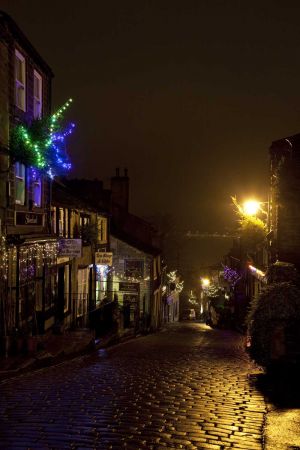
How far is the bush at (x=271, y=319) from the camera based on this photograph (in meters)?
11.8

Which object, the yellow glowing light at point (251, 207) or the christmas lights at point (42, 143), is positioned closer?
the christmas lights at point (42, 143)

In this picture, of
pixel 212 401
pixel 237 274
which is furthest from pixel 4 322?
pixel 237 274

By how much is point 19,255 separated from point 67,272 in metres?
6.94

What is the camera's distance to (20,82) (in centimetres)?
1636

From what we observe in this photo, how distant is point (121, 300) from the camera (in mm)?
34875

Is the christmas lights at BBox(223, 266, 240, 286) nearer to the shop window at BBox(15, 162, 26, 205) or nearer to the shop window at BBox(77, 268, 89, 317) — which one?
the shop window at BBox(77, 268, 89, 317)

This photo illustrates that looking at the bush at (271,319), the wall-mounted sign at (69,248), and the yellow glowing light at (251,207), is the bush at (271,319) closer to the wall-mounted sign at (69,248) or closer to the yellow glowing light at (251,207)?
the wall-mounted sign at (69,248)

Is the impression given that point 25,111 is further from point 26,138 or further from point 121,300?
point 121,300

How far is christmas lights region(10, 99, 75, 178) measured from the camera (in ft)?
49.8

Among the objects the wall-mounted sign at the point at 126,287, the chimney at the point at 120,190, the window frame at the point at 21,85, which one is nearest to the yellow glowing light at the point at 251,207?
the window frame at the point at 21,85

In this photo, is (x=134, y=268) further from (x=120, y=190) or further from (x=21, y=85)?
(x=21, y=85)

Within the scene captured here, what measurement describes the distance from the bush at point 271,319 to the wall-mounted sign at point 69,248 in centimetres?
902

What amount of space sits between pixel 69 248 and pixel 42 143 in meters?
5.36

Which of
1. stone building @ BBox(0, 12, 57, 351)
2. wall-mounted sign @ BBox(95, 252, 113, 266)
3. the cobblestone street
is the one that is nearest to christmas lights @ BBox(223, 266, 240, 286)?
wall-mounted sign @ BBox(95, 252, 113, 266)
